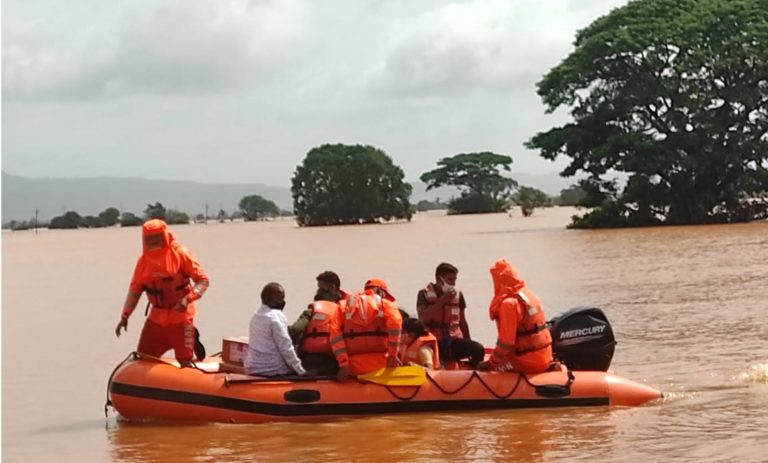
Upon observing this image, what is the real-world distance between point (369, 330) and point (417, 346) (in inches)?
24.9

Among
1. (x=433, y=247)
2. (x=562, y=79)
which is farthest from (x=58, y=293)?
(x=562, y=79)

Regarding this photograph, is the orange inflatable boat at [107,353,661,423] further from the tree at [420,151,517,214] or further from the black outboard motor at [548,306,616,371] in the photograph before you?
the tree at [420,151,517,214]

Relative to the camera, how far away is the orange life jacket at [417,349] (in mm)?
10344

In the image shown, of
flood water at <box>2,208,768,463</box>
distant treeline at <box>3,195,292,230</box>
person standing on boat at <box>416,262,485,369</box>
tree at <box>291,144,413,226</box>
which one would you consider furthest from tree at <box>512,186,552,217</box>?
person standing on boat at <box>416,262,485,369</box>

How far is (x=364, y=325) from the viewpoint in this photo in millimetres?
9859

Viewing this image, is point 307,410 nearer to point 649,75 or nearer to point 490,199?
point 649,75

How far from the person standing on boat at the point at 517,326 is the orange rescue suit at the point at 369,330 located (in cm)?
Result: 78

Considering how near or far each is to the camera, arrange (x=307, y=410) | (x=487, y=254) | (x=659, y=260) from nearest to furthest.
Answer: (x=307, y=410), (x=659, y=260), (x=487, y=254)

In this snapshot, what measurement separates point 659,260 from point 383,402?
18.5m

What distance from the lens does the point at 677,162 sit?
44.2 m

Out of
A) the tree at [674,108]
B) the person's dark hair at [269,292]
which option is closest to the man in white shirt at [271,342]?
the person's dark hair at [269,292]

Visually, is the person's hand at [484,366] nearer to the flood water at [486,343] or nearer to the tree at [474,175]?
the flood water at [486,343]

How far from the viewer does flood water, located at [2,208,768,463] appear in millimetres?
8977

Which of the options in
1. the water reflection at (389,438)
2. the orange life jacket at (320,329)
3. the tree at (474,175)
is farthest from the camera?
the tree at (474,175)
